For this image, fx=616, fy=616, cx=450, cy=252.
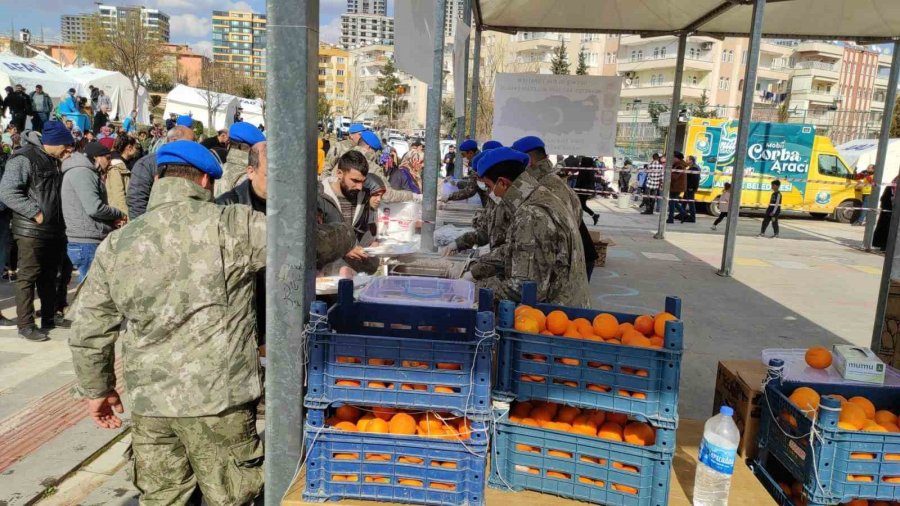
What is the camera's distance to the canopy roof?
1014 cm

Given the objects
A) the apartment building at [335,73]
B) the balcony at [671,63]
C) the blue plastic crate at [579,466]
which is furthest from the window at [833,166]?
the apartment building at [335,73]

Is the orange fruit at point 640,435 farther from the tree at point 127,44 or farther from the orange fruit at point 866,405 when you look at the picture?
the tree at point 127,44

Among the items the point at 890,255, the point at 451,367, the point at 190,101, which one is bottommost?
the point at 451,367

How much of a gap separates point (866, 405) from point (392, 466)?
1.91 metres

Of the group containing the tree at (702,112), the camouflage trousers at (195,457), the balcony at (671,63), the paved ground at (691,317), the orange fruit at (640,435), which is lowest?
the paved ground at (691,317)

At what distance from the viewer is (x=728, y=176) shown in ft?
66.0

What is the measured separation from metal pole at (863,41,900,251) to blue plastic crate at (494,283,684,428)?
12426 millimetres

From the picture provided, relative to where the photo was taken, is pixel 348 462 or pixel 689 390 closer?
pixel 348 462

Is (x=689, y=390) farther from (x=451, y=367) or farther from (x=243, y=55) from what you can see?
(x=243, y=55)

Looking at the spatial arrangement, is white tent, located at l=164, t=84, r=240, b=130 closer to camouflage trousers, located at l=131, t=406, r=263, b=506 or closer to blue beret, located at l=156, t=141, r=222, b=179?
blue beret, located at l=156, t=141, r=222, b=179

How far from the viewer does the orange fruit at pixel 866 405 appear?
8.04 feet

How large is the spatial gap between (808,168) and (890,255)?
18468 millimetres

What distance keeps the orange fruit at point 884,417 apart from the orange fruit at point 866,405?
20 mm

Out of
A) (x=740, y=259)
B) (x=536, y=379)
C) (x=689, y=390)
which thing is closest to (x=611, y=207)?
(x=740, y=259)
